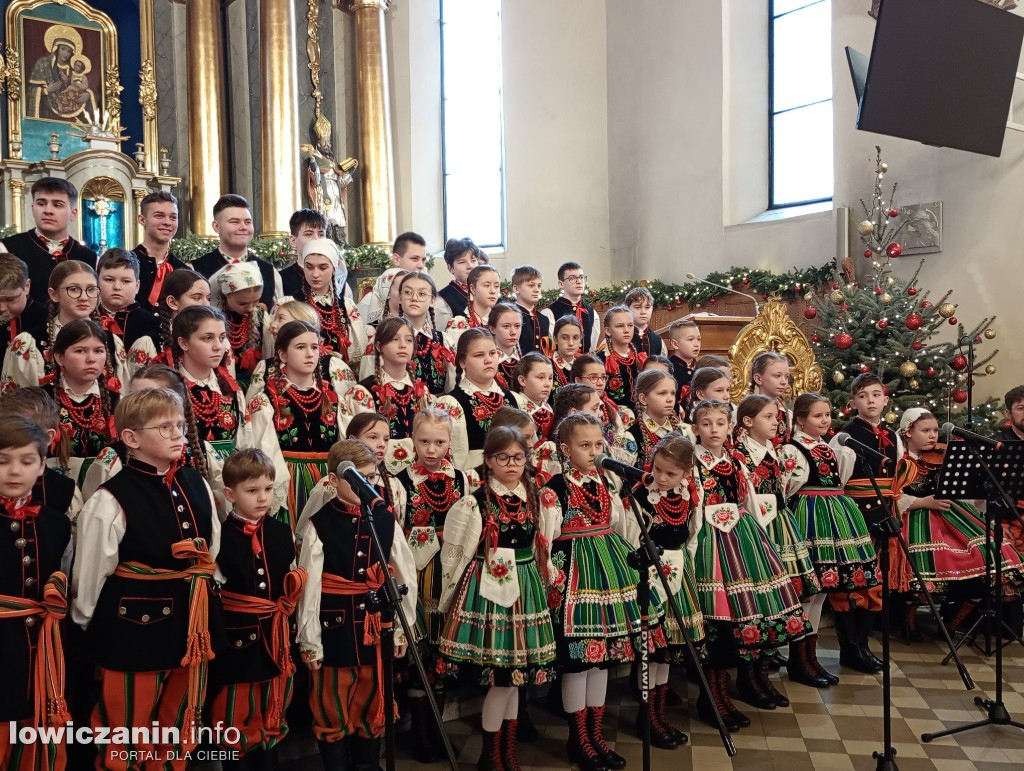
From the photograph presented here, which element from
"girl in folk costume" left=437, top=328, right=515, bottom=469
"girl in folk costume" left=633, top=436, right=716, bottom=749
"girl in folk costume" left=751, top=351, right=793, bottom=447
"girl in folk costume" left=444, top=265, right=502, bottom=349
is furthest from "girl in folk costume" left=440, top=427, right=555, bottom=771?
"girl in folk costume" left=751, top=351, right=793, bottom=447

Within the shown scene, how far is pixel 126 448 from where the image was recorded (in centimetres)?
329

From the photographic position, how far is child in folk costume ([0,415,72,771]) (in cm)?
282

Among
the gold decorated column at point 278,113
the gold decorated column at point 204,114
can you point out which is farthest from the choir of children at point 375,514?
the gold decorated column at point 204,114

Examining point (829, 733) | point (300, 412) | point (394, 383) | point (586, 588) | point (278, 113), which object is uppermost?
point (278, 113)

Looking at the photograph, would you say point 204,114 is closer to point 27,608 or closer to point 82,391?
point 82,391

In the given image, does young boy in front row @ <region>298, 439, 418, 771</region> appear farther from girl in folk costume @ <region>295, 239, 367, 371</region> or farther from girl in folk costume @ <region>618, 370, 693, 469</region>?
girl in folk costume @ <region>618, 370, 693, 469</region>

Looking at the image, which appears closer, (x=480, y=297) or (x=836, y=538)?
(x=836, y=538)

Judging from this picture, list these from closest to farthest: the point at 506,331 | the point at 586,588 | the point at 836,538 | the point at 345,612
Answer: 1. the point at 345,612
2. the point at 586,588
3. the point at 836,538
4. the point at 506,331

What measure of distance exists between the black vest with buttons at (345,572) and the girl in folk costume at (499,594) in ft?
1.09

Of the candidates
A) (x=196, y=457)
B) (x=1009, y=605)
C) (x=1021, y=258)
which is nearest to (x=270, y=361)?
(x=196, y=457)

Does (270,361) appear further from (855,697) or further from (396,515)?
(855,697)

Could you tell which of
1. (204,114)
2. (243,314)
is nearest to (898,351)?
(243,314)

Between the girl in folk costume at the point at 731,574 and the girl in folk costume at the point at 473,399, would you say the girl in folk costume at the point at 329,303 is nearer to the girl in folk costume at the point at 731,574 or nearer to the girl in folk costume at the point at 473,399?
the girl in folk costume at the point at 473,399

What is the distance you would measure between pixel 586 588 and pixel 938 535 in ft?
8.50
